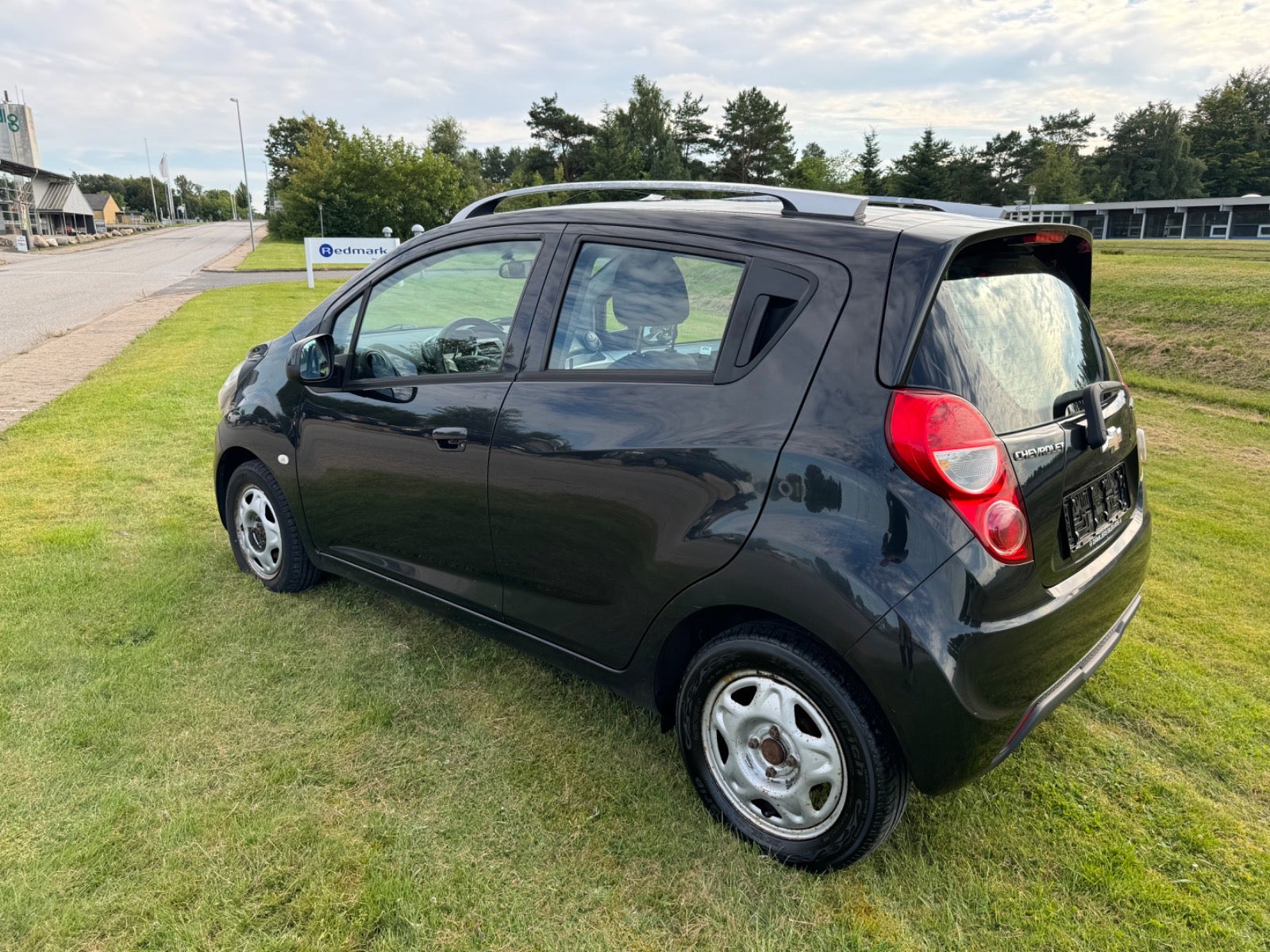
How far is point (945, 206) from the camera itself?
281cm

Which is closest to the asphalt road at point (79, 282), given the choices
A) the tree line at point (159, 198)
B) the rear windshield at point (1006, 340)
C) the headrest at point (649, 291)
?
the headrest at point (649, 291)

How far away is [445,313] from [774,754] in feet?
7.28

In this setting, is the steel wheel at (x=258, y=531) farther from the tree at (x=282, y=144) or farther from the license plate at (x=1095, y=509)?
the tree at (x=282, y=144)

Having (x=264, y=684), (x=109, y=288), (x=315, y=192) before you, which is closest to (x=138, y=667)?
(x=264, y=684)

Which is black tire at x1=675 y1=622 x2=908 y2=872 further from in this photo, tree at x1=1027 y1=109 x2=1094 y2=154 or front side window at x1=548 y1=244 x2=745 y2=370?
tree at x1=1027 y1=109 x2=1094 y2=154

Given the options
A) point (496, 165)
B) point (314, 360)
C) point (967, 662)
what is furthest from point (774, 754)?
point (496, 165)

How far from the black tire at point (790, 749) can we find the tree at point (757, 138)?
63441 mm

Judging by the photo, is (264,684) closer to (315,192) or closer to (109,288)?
(109,288)

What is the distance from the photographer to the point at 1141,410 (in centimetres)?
760

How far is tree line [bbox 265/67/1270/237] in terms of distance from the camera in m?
52.0

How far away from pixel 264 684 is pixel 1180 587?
4254 mm

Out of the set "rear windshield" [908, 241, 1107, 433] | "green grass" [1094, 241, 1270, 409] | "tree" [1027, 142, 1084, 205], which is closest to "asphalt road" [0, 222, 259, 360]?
"rear windshield" [908, 241, 1107, 433]

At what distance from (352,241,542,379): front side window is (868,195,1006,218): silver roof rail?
4.12 feet

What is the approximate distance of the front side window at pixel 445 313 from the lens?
2.93 m
